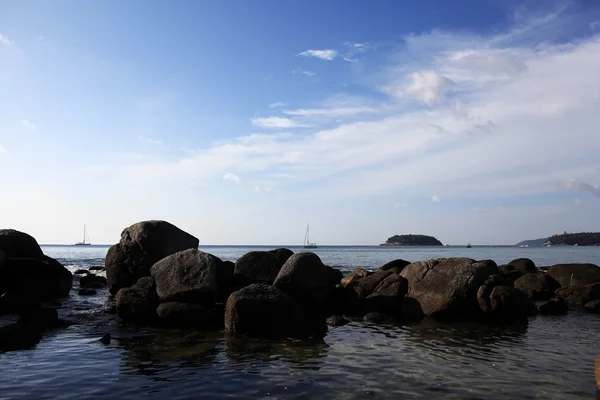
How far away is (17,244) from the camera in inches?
892

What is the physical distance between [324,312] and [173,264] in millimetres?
6012

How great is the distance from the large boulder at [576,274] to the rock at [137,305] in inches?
807

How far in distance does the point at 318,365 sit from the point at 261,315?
3541 millimetres

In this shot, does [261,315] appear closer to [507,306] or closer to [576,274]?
[507,306]

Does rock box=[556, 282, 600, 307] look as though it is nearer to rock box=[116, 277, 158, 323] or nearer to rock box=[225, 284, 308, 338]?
rock box=[225, 284, 308, 338]

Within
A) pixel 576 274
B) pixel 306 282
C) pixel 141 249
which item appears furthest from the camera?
pixel 576 274

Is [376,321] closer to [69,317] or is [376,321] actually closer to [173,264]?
[173,264]

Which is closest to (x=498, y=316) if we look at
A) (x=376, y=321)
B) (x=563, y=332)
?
(x=563, y=332)

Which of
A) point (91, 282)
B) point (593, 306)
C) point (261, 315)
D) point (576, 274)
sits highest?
point (576, 274)

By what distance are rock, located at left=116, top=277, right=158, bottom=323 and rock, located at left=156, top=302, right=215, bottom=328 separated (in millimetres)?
600

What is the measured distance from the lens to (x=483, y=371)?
974cm

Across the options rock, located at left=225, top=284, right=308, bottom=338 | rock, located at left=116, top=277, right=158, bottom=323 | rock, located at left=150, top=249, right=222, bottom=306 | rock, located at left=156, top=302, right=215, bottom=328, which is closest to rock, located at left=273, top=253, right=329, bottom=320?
rock, located at left=225, top=284, right=308, bottom=338

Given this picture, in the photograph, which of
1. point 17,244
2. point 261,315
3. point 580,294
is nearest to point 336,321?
point 261,315

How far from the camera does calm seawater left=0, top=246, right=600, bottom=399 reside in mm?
8477
